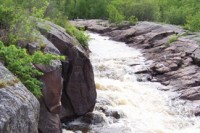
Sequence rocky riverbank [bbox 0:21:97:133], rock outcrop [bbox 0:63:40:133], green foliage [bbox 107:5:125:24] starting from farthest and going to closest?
green foliage [bbox 107:5:125:24] → rocky riverbank [bbox 0:21:97:133] → rock outcrop [bbox 0:63:40:133]

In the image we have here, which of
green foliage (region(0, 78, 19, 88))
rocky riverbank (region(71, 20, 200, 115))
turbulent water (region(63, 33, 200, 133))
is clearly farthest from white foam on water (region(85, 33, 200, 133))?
green foliage (region(0, 78, 19, 88))

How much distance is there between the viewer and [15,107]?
7.47 m

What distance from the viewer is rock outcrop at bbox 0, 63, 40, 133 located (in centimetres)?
702

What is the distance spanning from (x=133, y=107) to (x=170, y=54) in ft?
45.0

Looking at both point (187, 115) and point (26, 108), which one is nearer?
point (26, 108)

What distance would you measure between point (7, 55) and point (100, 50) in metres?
26.9

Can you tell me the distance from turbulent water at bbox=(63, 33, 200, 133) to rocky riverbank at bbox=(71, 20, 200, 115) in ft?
3.04

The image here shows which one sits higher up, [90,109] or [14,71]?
[14,71]

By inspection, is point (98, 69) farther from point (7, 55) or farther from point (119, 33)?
point (119, 33)

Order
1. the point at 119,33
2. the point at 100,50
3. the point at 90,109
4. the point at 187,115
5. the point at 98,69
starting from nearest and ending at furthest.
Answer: the point at 90,109 < the point at 187,115 < the point at 98,69 < the point at 100,50 < the point at 119,33

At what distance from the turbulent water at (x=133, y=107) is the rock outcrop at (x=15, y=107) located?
265 inches

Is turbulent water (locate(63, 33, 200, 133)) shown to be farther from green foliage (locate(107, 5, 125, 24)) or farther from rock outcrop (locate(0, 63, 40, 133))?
green foliage (locate(107, 5, 125, 24))

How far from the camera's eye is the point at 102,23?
2301 inches

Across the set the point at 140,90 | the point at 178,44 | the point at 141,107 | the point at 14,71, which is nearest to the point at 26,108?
the point at 14,71
